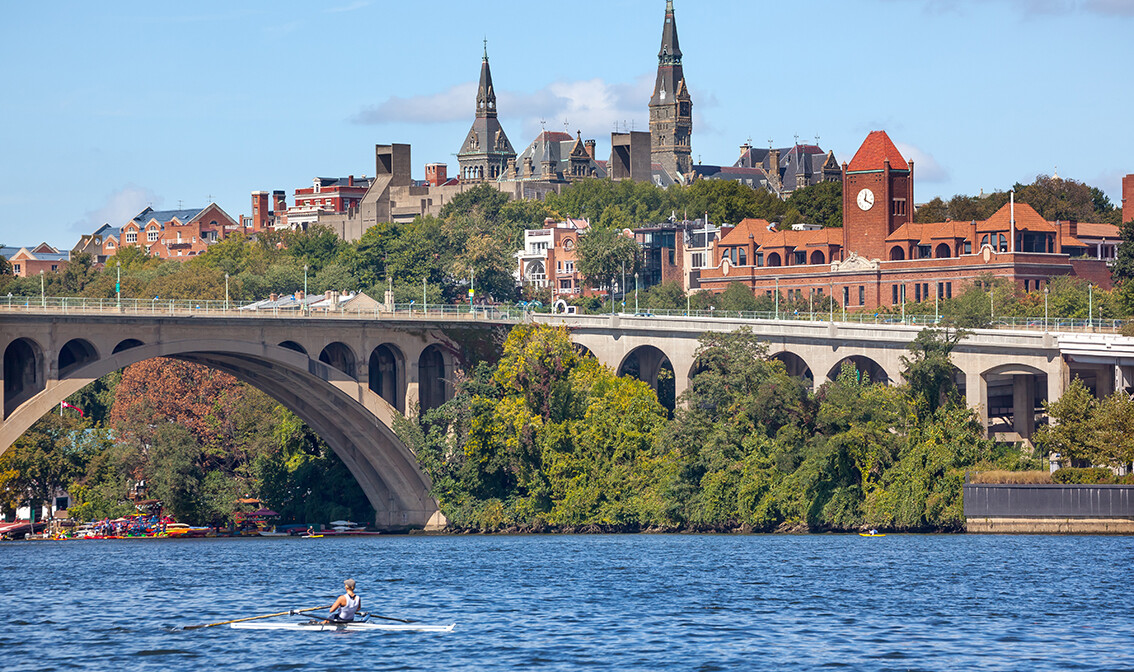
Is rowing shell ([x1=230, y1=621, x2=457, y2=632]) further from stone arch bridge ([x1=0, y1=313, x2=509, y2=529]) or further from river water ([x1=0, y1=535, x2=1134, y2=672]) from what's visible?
stone arch bridge ([x1=0, y1=313, x2=509, y2=529])

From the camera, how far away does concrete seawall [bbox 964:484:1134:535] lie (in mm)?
90188

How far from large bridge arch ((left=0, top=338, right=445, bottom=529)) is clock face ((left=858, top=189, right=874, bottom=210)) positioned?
6101cm

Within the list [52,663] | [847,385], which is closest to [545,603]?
[52,663]

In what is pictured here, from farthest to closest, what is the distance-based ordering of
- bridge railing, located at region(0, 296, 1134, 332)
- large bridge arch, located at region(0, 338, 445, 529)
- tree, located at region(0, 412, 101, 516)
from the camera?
tree, located at region(0, 412, 101, 516) → large bridge arch, located at region(0, 338, 445, 529) → bridge railing, located at region(0, 296, 1134, 332)

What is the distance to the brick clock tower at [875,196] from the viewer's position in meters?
160

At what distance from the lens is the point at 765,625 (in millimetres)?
59250

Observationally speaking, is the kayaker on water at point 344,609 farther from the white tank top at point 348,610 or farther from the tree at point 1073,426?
the tree at point 1073,426

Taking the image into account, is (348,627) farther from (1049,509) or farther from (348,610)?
(1049,509)

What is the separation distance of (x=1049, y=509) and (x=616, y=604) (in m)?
34.1

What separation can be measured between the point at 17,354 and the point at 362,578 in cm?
3041

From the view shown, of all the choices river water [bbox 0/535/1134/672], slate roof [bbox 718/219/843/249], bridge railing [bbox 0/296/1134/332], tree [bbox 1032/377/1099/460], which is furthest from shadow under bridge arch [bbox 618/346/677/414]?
slate roof [bbox 718/219/843/249]

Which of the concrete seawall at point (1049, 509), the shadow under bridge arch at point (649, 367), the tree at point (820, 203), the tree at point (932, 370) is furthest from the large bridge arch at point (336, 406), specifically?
the tree at point (820, 203)

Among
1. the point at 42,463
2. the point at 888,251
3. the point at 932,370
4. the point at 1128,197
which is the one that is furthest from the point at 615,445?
the point at 1128,197

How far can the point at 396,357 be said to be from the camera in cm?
11562
